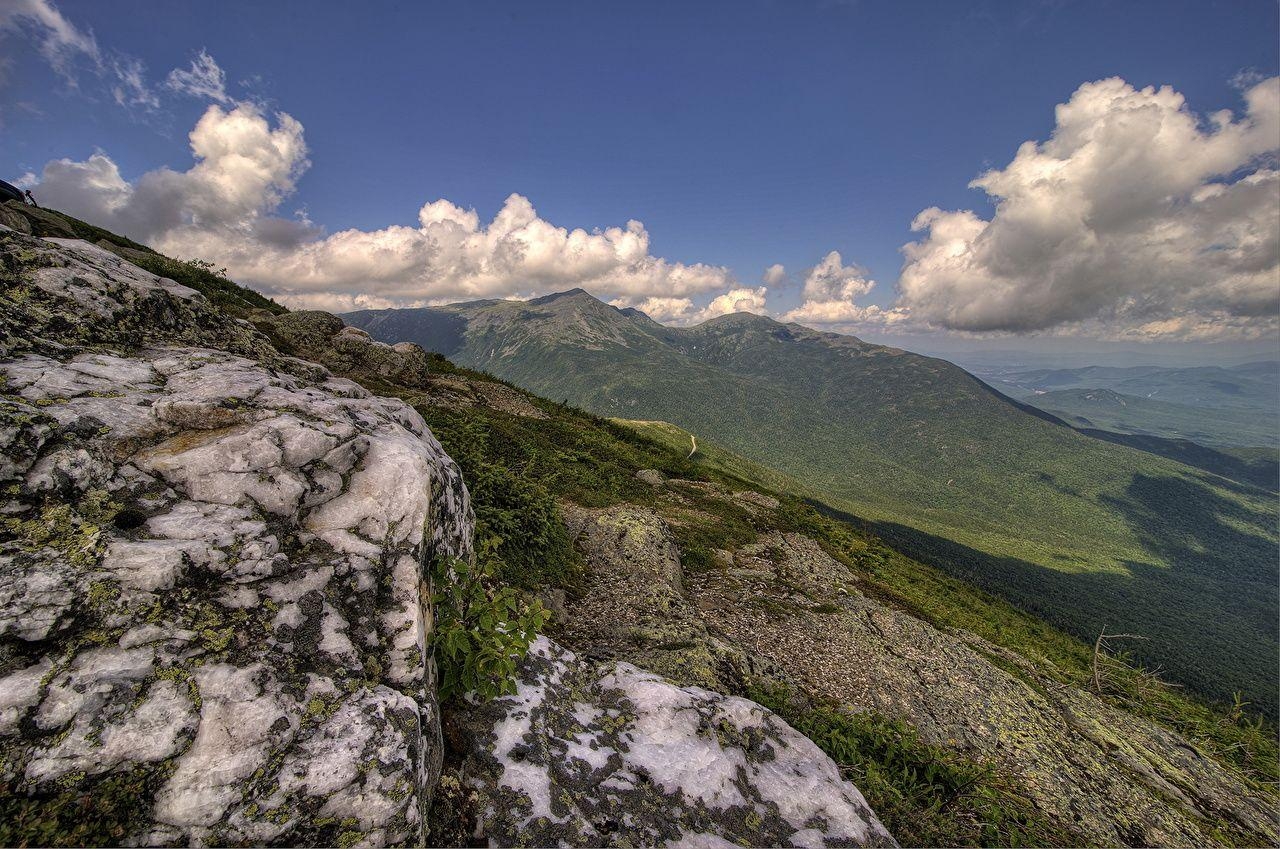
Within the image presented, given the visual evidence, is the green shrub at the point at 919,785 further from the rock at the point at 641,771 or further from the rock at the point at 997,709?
the rock at the point at 641,771

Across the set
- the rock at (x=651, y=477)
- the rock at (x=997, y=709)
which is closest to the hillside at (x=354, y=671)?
the rock at (x=997, y=709)

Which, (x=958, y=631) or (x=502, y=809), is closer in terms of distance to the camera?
(x=502, y=809)

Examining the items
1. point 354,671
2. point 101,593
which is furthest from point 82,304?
point 354,671

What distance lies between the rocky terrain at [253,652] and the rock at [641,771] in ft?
0.11

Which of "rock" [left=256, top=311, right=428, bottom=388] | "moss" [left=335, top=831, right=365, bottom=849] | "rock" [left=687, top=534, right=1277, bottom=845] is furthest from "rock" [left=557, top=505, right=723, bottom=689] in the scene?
"rock" [left=256, top=311, right=428, bottom=388]

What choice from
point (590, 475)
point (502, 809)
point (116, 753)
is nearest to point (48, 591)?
point (116, 753)

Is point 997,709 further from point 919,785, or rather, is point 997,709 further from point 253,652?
point 253,652

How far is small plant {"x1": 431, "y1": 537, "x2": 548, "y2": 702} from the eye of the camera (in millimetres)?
6289

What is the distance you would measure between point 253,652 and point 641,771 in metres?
5.00

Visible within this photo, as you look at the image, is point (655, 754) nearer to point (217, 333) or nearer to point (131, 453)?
point (131, 453)

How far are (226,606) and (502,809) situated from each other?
12.5 feet

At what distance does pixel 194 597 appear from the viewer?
4.86 m

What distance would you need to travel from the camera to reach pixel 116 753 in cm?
375

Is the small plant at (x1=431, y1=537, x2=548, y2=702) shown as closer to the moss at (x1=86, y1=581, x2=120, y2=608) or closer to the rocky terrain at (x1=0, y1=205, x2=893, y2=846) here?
the rocky terrain at (x1=0, y1=205, x2=893, y2=846)
